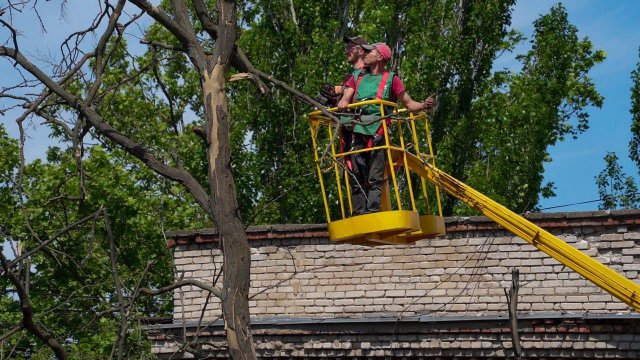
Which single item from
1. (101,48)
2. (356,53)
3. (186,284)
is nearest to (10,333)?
(186,284)

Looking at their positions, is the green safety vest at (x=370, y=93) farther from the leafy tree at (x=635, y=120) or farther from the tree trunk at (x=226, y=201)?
the leafy tree at (x=635, y=120)

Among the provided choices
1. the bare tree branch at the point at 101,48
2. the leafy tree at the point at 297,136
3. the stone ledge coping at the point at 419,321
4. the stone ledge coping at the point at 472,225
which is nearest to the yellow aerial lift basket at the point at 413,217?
the bare tree branch at the point at 101,48

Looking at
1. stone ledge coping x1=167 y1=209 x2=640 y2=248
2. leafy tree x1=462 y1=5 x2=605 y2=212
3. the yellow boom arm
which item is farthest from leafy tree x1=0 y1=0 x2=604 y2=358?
the yellow boom arm

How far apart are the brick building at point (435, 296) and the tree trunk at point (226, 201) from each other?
630 cm

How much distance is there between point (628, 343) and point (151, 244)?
18.7 metres

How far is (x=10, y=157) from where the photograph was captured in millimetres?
33438

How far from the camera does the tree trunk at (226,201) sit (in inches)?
400

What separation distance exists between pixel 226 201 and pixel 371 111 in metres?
2.29

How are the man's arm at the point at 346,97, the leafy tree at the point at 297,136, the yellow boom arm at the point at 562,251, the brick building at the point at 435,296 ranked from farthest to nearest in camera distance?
the leafy tree at the point at 297,136 → the brick building at the point at 435,296 → the yellow boom arm at the point at 562,251 → the man's arm at the point at 346,97

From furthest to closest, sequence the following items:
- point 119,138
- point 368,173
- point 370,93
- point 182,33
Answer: point 368,173, point 370,93, point 182,33, point 119,138

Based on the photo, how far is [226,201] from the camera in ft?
34.2

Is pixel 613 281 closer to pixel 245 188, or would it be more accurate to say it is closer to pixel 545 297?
pixel 545 297

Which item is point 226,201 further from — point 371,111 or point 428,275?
point 428,275

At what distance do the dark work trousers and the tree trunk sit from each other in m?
1.94
